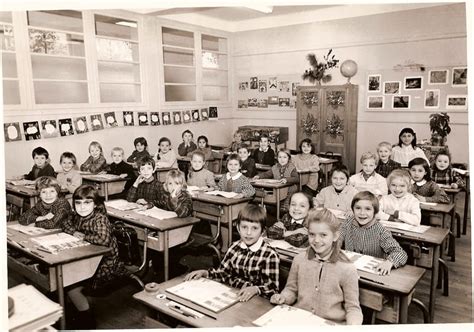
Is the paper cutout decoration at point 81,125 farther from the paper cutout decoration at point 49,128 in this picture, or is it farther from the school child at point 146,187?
the school child at point 146,187

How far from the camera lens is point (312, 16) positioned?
688 cm

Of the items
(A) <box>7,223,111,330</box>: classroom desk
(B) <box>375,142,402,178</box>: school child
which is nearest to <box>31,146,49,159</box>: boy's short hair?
(A) <box>7,223,111,330</box>: classroom desk

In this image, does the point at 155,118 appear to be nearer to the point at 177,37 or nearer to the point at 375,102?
the point at 177,37

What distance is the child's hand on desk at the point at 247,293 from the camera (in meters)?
1.55

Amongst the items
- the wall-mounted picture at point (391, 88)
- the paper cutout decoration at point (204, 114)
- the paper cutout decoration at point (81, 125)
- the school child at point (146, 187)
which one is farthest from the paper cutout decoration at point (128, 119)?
the wall-mounted picture at point (391, 88)

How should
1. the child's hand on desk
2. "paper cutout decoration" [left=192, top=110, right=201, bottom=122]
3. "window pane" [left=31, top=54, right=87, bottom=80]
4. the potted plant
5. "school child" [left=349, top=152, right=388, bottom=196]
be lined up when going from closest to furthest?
the child's hand on desk < "school child" [left=349, top=152, right=388, bottom=196] < "window pane" [left=31, top=54, right=87, bottom=80] < the potted plant < "paper cutout decoration" [left=192, top=110, right=201, bottom=122]

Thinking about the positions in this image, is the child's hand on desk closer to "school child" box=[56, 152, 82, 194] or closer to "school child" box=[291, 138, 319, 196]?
"school child" box=[56, 152, 82, 194]

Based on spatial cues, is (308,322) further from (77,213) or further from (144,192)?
(144,192)

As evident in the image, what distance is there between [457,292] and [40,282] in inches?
102

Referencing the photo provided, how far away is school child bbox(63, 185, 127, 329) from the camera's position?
226cm

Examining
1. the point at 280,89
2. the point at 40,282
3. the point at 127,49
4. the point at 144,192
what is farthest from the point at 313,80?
the point at 40,282

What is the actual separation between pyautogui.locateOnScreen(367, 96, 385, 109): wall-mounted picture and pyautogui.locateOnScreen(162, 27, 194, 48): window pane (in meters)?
3.14

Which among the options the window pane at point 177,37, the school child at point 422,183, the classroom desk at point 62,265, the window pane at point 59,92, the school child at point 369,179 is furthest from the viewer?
the window pane at point 177,37

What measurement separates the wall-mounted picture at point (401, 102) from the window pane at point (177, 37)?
3492 millimetres
